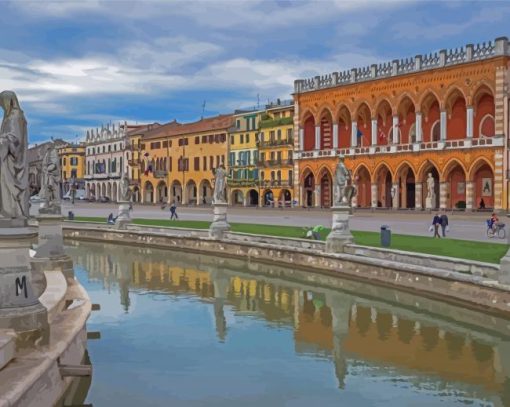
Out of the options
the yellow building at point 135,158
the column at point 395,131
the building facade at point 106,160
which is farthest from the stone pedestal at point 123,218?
the building facade at point 106,160

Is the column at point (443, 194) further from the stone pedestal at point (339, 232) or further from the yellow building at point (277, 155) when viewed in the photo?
the stone pedestal at point (339, 232)

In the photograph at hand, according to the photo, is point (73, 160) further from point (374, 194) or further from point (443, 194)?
point (443, 194)

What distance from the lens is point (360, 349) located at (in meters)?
15.1

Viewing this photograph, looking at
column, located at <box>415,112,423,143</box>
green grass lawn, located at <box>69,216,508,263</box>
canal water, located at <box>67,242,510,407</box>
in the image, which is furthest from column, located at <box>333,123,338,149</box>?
canal water, located at <box>67,242,510,407</box>

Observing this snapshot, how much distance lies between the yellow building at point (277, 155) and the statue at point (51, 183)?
56.4 m

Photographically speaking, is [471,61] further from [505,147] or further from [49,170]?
[49,170]

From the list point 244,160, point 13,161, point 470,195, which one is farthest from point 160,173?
point 13,161

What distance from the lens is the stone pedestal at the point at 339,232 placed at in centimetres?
2578

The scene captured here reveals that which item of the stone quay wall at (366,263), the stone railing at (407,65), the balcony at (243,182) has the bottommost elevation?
the stone quay wall at (366,263)

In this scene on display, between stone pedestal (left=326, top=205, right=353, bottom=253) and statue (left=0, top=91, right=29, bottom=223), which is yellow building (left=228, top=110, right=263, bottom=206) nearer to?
stone pedestal (left=326, top=205, right=353, bottom=253)

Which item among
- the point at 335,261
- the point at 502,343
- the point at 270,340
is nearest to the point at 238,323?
the point at 270,340

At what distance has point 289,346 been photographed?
15.3 meters

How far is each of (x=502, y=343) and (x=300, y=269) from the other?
12635 mm

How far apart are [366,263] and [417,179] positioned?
37.6 meters
